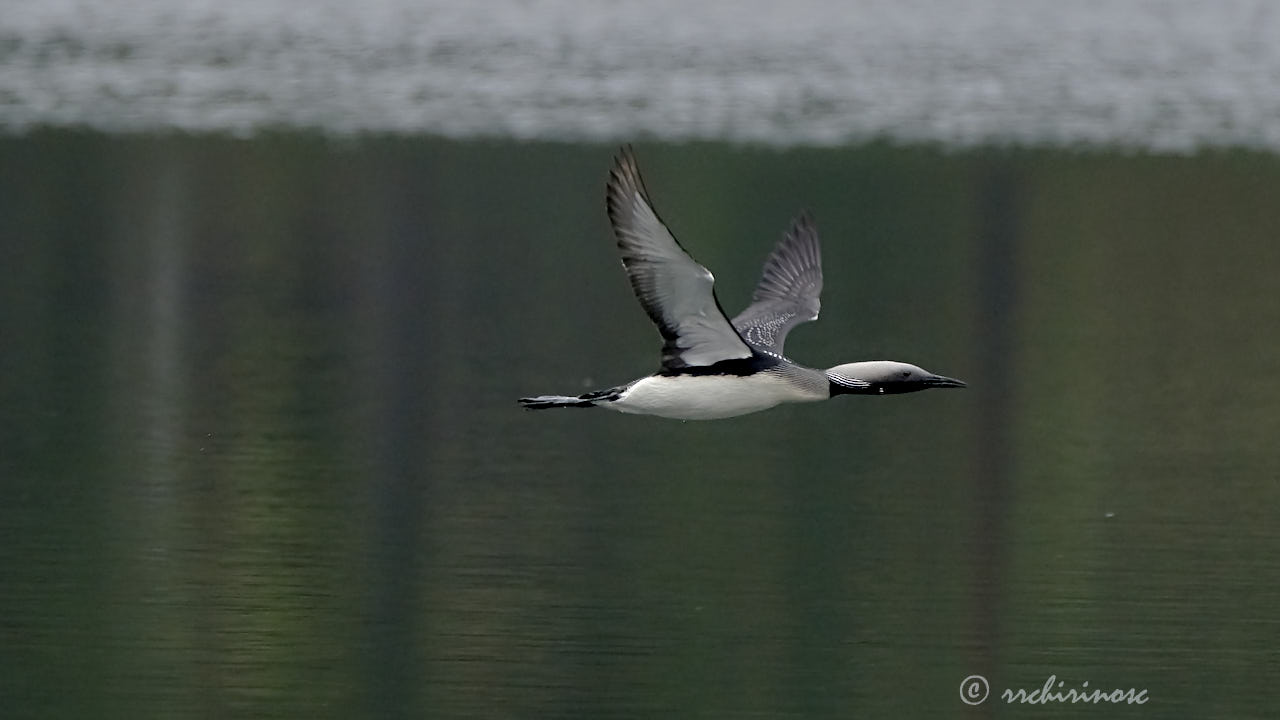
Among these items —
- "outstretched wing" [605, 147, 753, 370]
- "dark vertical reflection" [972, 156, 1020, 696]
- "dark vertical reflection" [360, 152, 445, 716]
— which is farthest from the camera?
"dark vertical reflection" [972, 156, 1020, 696]

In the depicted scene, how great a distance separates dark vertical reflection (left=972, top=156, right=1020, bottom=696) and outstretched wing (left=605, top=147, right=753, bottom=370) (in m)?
2.09

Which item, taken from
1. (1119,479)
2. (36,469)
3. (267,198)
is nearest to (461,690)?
(36,469)

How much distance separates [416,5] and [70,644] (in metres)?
30.3

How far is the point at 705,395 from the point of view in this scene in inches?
435

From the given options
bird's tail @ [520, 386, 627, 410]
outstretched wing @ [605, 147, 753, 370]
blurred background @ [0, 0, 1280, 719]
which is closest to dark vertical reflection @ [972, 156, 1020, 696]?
blurred background @ [0, 0, 1280, 719]

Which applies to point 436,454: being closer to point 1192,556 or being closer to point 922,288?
point 1192,556

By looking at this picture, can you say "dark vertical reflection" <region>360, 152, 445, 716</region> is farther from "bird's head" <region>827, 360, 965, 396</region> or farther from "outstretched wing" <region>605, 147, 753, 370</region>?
"bird's head" <region>827, 360, 965, 396</region>

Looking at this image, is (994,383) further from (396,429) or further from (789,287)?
(789,287)

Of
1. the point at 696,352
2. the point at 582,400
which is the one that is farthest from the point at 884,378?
the point at 582,400

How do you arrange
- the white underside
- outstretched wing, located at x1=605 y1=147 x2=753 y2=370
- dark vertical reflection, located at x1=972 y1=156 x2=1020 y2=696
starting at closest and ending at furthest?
outstretched wing, located at x1=605 y1=147 x2=753 y2=370, the white underside, dark vertical reflection, located at x1=972 y1=156 x2=1020 y2=696

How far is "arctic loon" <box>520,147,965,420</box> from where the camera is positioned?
32.5 ft

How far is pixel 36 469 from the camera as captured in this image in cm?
1387

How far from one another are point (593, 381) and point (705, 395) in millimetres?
6317

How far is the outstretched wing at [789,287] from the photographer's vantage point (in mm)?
12695
